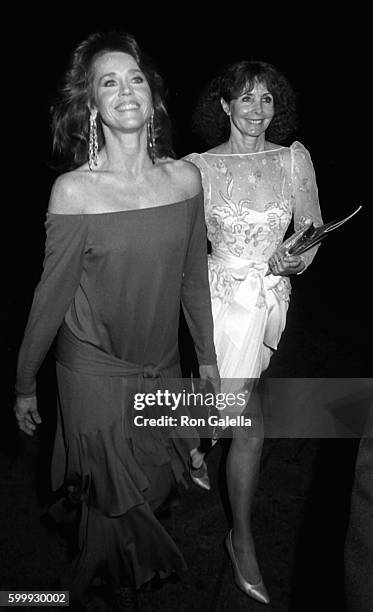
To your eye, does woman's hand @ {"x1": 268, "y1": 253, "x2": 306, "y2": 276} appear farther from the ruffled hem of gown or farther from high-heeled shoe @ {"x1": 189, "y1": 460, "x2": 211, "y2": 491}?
high-heeled shoe @ {"x1": 189, "y1": 460, "x2": 211, "y2": 491}

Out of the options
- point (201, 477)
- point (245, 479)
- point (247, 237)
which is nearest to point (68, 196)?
point (247, 237)

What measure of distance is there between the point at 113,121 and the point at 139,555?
4.59ft

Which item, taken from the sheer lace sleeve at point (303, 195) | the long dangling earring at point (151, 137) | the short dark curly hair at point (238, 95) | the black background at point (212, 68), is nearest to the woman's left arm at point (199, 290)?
the long dangling earring at point (151, 137)

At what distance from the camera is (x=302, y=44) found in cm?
1058

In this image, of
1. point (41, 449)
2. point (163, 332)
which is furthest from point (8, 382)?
point (163, 332)

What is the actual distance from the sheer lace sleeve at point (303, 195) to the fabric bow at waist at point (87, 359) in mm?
→ 878

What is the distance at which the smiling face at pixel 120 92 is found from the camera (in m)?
1.79

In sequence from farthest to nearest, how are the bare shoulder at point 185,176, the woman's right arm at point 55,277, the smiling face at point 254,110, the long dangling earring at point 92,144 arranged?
Result: the smiling face at point 254,110, the bare shoulder at point 185,176, the long dangling earring at point 92,144, the woman's right arm at point 55,277

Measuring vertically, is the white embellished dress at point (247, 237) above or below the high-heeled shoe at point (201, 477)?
above

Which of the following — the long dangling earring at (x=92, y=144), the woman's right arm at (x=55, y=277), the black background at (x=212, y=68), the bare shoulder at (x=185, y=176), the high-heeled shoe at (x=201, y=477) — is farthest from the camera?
the black background at (x=212, y=68)

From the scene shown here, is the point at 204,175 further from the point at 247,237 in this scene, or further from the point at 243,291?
the point at 243,291

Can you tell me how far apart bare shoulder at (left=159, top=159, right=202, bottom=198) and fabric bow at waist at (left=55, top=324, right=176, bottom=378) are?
56cm

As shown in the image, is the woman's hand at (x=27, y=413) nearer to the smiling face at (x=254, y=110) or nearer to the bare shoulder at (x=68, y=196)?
the bare shoulder at (x=68, y=196)

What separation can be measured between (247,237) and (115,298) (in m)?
0.74
